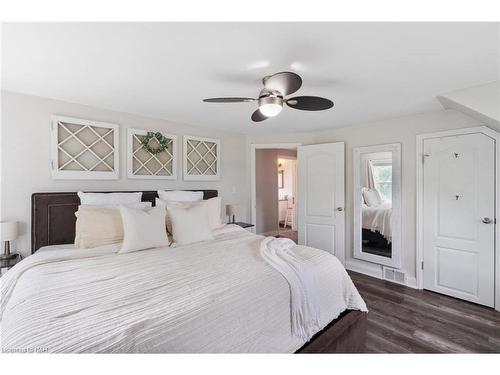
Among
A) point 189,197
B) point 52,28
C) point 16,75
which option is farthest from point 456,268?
point 16,75

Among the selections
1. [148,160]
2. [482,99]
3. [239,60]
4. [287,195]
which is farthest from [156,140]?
[287,195]

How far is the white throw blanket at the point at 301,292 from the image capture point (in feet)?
4.99

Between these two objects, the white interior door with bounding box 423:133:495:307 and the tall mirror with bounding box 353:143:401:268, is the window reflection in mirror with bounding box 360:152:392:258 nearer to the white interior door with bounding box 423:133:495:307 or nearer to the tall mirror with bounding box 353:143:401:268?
the tall mirror with bounding box 353:143:401:268

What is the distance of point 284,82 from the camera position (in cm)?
166

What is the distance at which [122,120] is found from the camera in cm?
302

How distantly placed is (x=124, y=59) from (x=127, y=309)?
5.51ft

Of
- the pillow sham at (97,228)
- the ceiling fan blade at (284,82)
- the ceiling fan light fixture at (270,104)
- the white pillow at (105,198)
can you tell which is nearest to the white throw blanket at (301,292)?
the ceiling fan light fixture at (270,104)

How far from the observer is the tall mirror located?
3.29m

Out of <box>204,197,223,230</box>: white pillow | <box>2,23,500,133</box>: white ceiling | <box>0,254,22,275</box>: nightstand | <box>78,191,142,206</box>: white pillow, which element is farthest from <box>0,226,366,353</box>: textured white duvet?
<box>2,23,500,133</box>: white ceiling

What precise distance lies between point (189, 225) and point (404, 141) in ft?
9.90

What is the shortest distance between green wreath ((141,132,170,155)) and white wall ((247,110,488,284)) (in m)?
2.66

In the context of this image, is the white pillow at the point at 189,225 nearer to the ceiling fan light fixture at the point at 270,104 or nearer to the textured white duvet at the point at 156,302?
the textured white duvet at the point at 156,302
